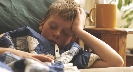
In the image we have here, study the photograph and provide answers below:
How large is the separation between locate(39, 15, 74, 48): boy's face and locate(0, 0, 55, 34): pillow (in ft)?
0.37

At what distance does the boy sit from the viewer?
3.92 ft

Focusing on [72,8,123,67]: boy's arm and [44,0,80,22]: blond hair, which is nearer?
[72,8,123,67]: boy's arm

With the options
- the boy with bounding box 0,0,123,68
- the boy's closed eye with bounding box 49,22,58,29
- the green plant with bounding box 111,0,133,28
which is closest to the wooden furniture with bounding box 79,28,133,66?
the boy with bounding box 0,0,123,68

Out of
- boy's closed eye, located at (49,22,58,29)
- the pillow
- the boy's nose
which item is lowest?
the boy's nose

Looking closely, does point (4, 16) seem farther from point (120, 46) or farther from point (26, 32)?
point (120, 46)

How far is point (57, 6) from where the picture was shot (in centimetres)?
134

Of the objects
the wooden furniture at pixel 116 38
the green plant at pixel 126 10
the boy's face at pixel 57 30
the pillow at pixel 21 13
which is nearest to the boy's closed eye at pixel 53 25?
the boy's face at pixel 57 30

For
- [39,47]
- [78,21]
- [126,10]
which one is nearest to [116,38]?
[78,21]

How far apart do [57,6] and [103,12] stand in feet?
1.25

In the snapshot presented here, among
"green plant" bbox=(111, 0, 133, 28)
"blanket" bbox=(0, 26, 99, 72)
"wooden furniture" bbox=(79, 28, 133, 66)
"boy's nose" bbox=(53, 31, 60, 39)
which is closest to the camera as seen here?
"blanket" bbox=(0, 26, 99, 72)

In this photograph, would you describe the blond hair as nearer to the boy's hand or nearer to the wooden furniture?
the boy's hand

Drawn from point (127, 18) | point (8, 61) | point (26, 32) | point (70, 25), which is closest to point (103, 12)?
point (70, 25)

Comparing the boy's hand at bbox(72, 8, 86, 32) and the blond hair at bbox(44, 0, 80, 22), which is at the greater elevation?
the blond hair at bbox(44, 0, 80, 22)

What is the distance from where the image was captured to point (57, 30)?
4.15 ft
